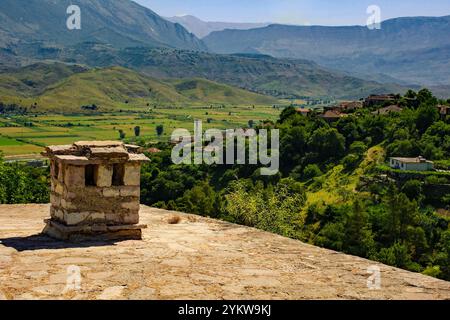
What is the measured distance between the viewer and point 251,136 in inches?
3548

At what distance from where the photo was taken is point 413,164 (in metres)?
64.1

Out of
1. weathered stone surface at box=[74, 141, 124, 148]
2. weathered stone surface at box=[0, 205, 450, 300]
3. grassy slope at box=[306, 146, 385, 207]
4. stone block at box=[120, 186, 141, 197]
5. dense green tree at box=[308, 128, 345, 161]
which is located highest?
weathered stone surface at box=[74, 141, 124, 148]

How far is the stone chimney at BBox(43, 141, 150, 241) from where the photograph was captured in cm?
957

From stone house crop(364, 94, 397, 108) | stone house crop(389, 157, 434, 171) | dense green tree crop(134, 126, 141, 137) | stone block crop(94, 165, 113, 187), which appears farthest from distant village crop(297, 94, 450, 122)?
stone block crop(94, 165, 113, 187)

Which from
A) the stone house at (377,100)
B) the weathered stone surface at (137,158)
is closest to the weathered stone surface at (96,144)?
the weathered stone surface at (137,158)

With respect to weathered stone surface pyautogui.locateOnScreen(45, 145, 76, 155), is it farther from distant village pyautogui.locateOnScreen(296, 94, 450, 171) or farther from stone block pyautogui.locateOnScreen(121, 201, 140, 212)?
distant village pyautogui.locateOnScreen(296, 94, 450, 171)

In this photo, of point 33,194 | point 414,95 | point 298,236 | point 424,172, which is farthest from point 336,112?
point 33,194

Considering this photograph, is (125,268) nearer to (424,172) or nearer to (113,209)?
(113,209)

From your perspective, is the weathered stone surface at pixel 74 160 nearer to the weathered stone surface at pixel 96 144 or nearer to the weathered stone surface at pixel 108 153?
the weathered stone surface at pixel 108 153

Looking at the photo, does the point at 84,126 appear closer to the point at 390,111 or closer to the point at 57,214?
the point at 390,111

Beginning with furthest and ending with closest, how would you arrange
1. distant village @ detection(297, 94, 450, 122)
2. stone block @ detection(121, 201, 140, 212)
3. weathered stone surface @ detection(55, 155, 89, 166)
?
distant village @ detection(297, 94, 450, 122) → stone block @ detection(121, 201, 140, 212) → weathered stone surface @ detection(55, 155, 89, 166)

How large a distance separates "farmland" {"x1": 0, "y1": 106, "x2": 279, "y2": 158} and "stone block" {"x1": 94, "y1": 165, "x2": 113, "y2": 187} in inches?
3693

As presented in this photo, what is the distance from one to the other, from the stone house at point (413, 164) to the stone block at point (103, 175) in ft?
189
